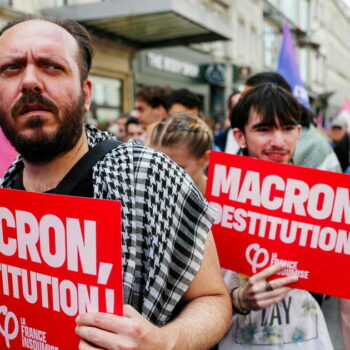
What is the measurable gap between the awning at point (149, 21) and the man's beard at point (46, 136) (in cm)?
802

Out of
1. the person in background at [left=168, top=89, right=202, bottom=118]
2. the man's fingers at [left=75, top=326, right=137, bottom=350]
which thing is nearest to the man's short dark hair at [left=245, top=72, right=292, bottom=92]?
the person in background at [left=168, top=89, right=202, bottom=118]

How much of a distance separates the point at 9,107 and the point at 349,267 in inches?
42.1

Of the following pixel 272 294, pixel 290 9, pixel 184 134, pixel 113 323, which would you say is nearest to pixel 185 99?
pixel 184 134

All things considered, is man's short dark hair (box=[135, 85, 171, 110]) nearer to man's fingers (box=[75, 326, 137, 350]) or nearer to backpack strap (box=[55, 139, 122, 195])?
backpack strap (box=[55, 139, 122, 195])

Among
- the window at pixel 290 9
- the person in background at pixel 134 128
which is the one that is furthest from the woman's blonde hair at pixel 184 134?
the window at pixel 290 9

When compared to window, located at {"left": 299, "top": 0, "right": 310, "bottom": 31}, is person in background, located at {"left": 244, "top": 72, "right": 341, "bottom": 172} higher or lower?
lower

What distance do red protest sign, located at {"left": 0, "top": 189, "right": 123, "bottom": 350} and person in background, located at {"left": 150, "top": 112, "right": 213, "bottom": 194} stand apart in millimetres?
1364

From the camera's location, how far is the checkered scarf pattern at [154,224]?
110 centimetres

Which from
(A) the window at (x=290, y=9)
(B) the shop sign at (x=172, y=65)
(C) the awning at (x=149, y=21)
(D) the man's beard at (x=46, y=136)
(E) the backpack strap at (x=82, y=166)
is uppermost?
(A) the window at (x=290, y=9)

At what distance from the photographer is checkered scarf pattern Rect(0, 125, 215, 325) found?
1096mm

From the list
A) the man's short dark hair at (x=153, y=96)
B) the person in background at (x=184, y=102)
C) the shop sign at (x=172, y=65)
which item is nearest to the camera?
the person in background at (x=184, y=102)

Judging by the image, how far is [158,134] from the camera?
2496mm

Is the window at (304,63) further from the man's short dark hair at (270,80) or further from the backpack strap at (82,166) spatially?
the backpack strap at (82,166)

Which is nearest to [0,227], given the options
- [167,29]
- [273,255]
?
[273,255]
